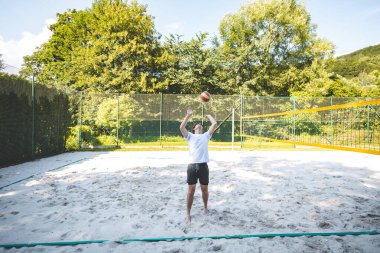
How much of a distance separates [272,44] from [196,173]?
2523 cm

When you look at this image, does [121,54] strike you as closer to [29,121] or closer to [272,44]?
[29,121]

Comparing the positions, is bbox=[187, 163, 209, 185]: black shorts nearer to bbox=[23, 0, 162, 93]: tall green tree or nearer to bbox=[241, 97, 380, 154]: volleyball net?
bbox=[241, 97, 380, 154]: volleyball net

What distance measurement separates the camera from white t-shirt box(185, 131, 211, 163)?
3240mm

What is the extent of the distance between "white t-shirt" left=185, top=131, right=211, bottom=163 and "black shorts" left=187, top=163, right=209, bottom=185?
75mm

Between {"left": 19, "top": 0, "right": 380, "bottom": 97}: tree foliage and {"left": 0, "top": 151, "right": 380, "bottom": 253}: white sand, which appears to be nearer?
{"left": 0, "top": 151, "right": 380, "bottom": 253}: white sand

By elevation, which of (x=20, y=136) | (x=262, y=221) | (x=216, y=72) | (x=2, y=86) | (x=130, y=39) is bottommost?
(x=262, y=221)

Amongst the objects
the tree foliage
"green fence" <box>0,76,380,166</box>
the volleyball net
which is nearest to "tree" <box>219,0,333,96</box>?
the tree foliage

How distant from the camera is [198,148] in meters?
3.26

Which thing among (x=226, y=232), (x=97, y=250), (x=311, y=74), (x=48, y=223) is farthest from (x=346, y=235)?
(x=311, y=74)

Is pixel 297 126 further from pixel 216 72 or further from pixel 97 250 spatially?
pixel 97 250

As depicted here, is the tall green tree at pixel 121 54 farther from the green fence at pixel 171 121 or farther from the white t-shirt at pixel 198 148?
the white t-shirt at pixel 198 148

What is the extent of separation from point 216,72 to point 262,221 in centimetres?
1970

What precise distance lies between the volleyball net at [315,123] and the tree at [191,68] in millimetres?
6942

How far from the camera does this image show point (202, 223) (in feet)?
10.4
